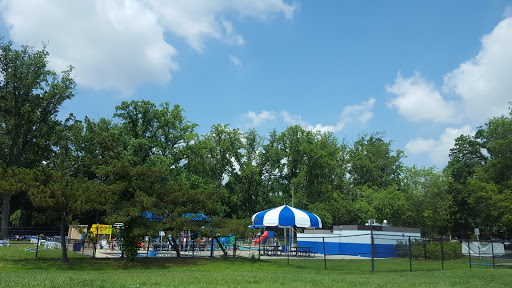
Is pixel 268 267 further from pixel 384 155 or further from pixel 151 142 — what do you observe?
pixel 384 155

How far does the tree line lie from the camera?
781 inches

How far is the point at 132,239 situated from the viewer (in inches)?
788

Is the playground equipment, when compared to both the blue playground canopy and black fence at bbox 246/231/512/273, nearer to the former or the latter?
black fence at bbox 246/231/512/273

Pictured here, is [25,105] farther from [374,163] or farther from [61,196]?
[374,163]

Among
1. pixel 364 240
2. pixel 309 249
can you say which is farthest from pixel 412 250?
pixel 309 249

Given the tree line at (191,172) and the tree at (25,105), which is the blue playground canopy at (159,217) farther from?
the tree at (25,105)

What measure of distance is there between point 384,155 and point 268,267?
169ft

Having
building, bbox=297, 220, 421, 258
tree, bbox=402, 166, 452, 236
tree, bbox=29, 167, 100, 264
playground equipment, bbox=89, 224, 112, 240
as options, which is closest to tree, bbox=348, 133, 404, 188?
tree, bbox=402, 166, 452, 236

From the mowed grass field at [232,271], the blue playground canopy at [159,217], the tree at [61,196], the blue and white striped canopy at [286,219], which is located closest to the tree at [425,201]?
the blue and white striped canopy at [286,219]

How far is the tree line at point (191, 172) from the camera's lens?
1984 cm

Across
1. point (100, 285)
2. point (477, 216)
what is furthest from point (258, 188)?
point (100, 285)

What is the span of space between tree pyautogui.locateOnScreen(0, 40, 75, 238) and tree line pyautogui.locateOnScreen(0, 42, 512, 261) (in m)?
0.12

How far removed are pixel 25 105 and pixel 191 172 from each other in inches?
836

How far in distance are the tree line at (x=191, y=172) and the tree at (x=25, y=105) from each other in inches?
4.7
